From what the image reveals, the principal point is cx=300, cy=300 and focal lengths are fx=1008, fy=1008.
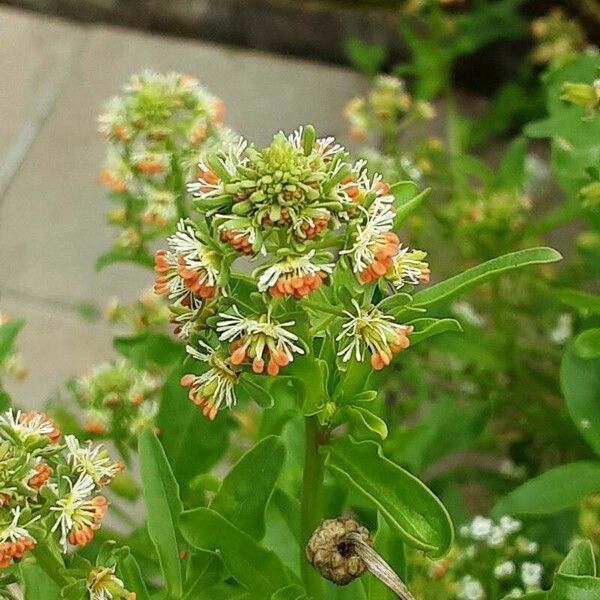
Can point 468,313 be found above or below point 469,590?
above

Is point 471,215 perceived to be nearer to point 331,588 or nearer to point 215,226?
point 331,588

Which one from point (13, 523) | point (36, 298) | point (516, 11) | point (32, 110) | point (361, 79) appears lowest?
point (36, 298)

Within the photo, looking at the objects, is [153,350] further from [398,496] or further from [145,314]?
[398,496]

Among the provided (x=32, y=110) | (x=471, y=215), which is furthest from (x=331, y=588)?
(x=32, y=110)

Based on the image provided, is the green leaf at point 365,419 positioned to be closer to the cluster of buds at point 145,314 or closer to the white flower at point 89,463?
the white flower at point 89,463

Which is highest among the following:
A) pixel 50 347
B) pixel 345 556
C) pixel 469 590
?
pixel 345 556

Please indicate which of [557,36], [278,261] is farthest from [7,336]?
[557,36]
